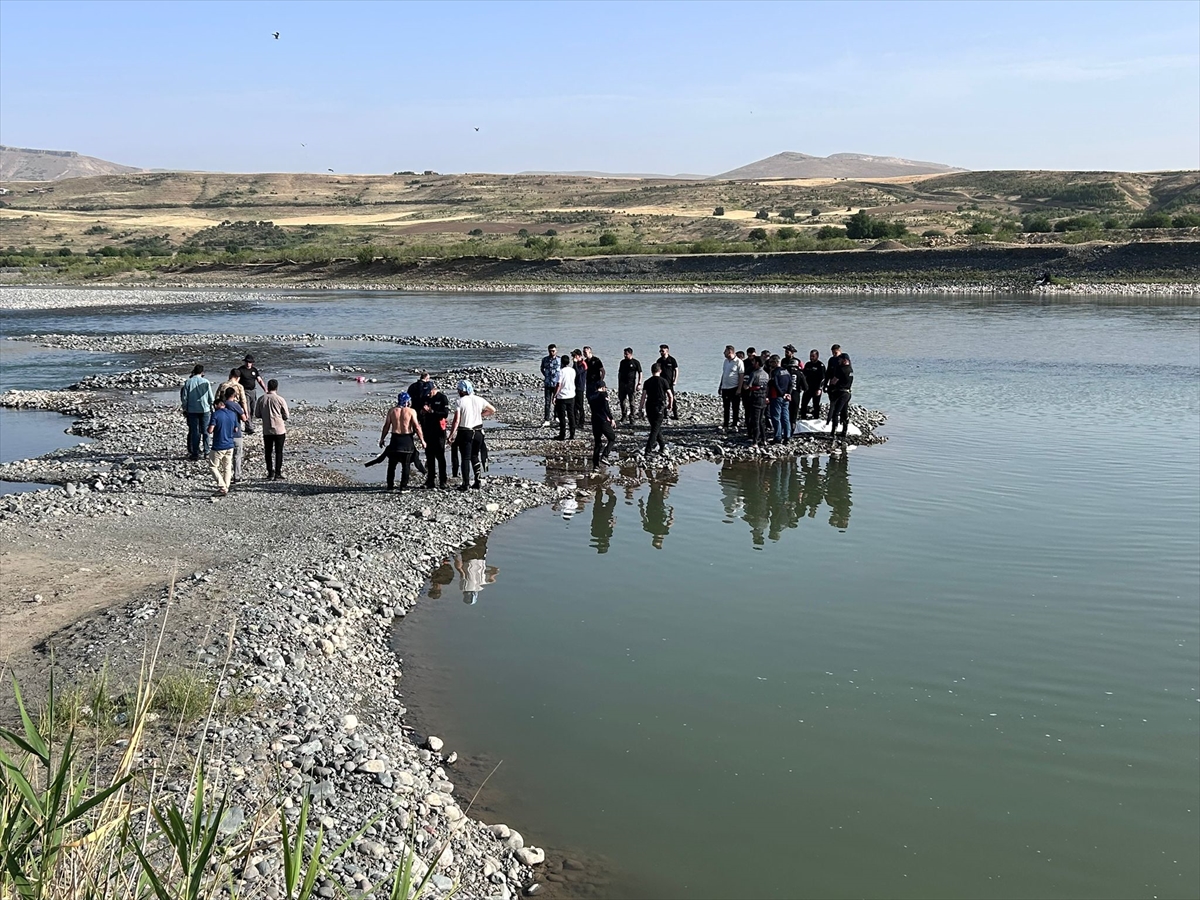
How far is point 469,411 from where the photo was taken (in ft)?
54.0

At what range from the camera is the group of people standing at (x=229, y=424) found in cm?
1612

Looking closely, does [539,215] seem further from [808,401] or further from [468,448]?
[468,448]

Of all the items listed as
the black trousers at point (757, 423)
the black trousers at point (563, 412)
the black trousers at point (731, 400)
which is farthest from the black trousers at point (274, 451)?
the black trousers at point (731, 400)

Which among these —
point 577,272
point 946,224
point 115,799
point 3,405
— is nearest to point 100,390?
point 3,405

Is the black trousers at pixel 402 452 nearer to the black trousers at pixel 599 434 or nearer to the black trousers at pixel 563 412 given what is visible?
the black trousers at pixel 599 434

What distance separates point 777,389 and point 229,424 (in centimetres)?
965

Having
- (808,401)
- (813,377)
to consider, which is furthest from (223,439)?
(808,401)

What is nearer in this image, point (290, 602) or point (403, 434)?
point (290, 602)

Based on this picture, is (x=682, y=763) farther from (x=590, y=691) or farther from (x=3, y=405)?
(x=3, y=405)

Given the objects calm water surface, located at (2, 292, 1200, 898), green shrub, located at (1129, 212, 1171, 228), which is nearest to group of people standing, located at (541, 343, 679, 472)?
calm water surface, located at (2, 292, 1200, 898)

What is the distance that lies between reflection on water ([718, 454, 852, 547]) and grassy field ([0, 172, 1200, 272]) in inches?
2320

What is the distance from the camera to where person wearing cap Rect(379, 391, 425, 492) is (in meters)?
16.2

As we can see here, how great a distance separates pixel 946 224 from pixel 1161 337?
196 feet

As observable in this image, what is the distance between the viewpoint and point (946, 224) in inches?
3807
